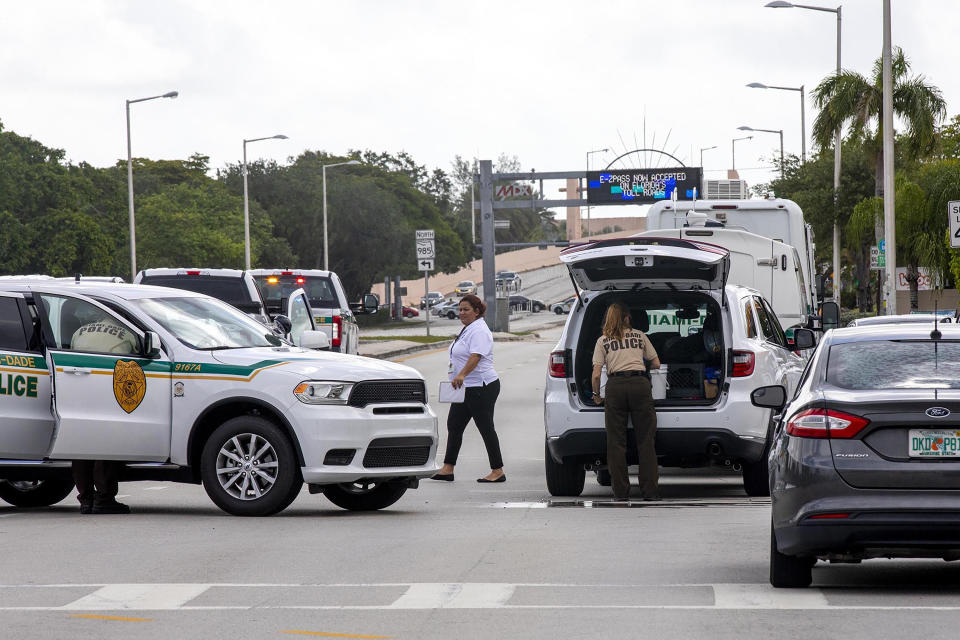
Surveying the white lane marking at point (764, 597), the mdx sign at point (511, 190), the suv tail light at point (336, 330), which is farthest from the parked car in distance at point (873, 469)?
the mdx sign at point (511, 190)

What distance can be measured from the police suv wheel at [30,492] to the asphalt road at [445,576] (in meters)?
0.25

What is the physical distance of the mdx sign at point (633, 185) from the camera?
60.8 metres

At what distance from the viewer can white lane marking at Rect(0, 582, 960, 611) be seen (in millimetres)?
7719

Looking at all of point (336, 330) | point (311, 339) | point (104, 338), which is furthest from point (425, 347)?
point (104, 338)

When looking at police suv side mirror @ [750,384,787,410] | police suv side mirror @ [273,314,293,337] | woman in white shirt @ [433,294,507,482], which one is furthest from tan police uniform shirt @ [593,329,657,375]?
police suv side mirror @ [273,314,293,337]

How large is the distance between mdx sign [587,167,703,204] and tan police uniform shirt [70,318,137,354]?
161ft

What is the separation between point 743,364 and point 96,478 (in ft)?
16.8

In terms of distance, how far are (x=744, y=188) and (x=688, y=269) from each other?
1407 cm

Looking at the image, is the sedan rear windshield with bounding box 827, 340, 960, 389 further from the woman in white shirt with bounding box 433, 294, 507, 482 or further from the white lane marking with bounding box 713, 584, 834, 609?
the woman in white shirt with bounding box 433, 294, 507, 482

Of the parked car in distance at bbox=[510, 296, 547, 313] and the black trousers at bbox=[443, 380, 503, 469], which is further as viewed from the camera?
the parked car in distance at bbox=[510, 296, 547, 313]

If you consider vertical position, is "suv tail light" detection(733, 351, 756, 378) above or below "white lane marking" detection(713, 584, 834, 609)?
above

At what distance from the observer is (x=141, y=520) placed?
11.9m

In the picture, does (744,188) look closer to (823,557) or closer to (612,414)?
(612,414)

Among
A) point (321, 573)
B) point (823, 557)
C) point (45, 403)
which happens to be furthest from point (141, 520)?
point (823, 557)
